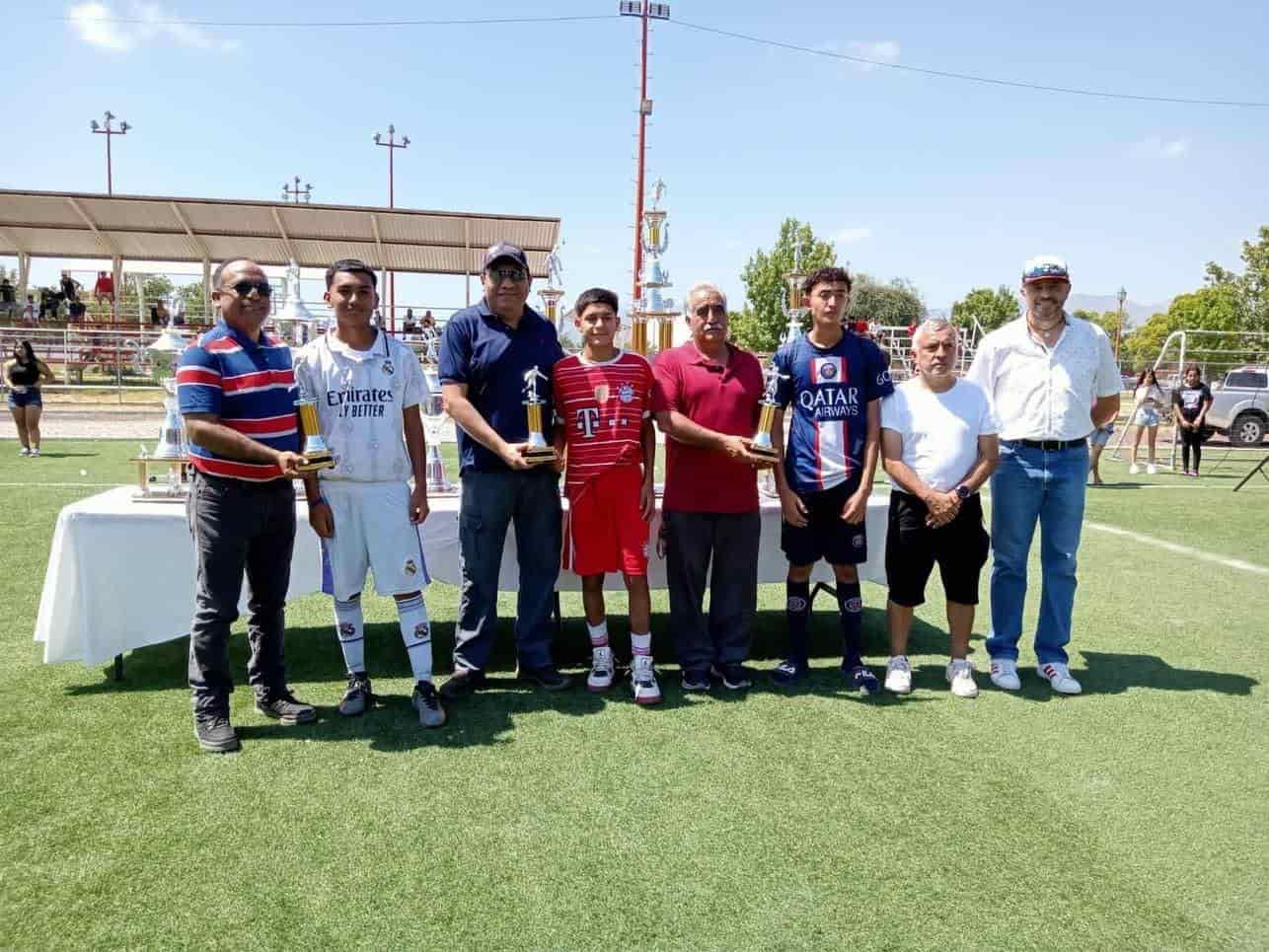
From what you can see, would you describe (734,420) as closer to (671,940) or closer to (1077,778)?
(1077,778)

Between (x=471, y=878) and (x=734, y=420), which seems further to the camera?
(x=734, y=420)

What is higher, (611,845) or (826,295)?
(826,295)

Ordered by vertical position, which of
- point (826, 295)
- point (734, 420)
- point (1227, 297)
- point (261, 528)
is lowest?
point (261, 528)

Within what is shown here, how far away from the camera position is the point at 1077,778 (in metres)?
3.24

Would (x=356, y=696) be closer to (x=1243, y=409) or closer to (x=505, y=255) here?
(x=505, y=255)

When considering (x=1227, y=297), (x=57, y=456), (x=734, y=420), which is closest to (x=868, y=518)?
(x=734, y=420)

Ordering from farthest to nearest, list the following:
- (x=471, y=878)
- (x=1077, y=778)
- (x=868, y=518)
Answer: (x=868, y=518) → (x=1077, y=778) → (x=471, y=878)

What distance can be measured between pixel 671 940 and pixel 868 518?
9.60ft

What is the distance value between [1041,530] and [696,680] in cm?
187

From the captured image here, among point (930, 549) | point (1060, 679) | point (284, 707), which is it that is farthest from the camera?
point (1060, 679)

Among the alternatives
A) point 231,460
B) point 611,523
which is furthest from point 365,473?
point 611,523

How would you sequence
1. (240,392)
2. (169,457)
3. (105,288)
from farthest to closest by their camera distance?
(105,288)
(169,457)
(240,392)

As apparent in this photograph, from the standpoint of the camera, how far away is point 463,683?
4.02m

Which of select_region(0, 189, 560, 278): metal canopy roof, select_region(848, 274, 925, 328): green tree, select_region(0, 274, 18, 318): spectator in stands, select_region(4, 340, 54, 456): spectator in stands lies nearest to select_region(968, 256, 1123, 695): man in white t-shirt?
select_region(4, 340, 54, 456): spectator in stands
